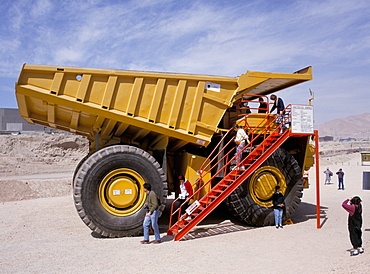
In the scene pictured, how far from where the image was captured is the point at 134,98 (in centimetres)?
844

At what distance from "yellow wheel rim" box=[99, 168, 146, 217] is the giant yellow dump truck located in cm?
2

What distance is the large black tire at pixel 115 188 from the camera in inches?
325

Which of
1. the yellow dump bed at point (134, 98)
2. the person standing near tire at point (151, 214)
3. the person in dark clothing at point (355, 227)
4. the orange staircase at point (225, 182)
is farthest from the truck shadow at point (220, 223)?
the person in dark clothing at point (355, 227)

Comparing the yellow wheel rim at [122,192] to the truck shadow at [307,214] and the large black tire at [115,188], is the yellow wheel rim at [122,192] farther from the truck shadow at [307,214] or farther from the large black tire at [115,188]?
the truck shadow at [307,214]

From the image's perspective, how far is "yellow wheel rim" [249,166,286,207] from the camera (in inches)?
388

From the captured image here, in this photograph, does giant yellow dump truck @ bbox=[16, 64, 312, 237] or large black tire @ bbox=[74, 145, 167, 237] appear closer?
giant yellow dump truck @ bbox=[16, 64, 312, 237]

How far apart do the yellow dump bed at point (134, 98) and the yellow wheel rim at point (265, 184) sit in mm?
1982

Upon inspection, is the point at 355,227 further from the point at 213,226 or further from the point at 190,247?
the point at 213,226

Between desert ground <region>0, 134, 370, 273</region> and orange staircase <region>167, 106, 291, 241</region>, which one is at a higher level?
orange staircase <region>167, 106, 291, 241</region>

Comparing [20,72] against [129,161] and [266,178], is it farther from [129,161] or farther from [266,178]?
[266,178]

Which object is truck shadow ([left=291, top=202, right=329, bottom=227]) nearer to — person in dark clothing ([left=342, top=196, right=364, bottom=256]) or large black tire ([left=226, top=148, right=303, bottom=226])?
large black tire ([left=226, top=148, right=303, bottom=226])

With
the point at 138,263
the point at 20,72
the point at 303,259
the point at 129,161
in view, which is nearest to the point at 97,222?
the point at 129,161

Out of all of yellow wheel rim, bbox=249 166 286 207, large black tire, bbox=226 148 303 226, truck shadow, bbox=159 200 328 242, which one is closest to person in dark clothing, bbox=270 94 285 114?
large black tire, bbox=226 148 303 226

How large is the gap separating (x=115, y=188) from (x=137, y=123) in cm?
173
